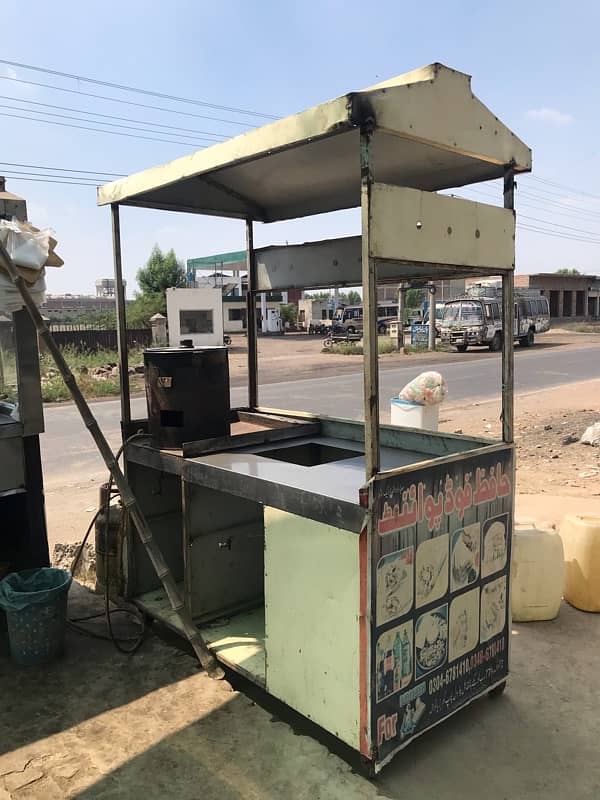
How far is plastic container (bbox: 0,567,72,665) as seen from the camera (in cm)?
332

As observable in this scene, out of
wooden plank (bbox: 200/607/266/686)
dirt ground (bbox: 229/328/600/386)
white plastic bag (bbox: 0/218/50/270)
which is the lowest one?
wooden plank (bbox: 200/607/266/686)

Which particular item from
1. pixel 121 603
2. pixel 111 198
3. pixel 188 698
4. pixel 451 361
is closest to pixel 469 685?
pixel 188 698

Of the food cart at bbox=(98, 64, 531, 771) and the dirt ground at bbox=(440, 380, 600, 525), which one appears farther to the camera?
the dirt ground at bbox=(440, 380, 600, 525)

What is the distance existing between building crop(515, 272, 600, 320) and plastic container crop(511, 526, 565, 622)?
145ft

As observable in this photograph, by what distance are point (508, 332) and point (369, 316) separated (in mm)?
911

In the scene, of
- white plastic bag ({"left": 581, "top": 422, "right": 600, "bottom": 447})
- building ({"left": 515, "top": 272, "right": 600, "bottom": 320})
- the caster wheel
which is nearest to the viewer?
the caster wheel

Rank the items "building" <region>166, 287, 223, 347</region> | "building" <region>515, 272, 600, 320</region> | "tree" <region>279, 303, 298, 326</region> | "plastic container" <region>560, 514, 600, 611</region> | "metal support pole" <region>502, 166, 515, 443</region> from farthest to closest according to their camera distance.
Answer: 1. "tree" <region>279, 303, 298, 326</region>
2. "building" <region>515, 272, 600, 320</region>
3. "building" <region>166, 287, 223, 347</region>
4. "plastic container" <region>560, 514, 600, 611</region>
5. "metal support pole" <region>502, 166, 515, 443</region>

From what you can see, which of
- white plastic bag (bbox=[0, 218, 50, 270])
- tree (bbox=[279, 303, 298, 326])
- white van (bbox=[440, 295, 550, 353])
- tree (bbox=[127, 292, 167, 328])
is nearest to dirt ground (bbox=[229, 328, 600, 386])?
white van (bbox=[440, 295, 550, 353])

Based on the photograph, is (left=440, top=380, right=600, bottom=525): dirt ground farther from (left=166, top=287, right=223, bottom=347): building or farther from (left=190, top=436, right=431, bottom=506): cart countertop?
(left=166, top=287, right=223, bottom=347): building

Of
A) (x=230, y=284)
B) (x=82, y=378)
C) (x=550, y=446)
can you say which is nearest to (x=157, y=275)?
(x=230, y=284)

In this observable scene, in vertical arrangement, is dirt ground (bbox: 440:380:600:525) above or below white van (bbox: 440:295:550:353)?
below

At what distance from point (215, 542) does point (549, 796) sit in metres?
1.94

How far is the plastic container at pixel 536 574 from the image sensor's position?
12.4 ft

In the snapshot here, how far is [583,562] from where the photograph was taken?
13.0ft
